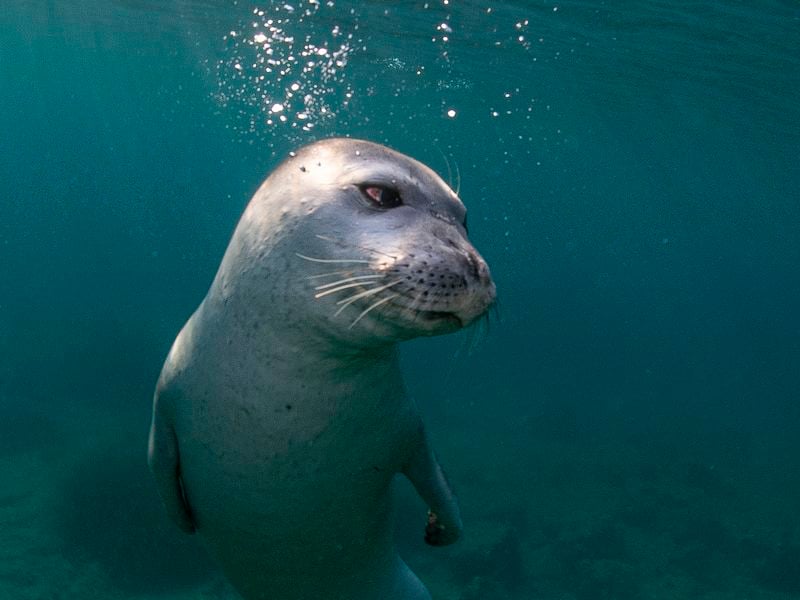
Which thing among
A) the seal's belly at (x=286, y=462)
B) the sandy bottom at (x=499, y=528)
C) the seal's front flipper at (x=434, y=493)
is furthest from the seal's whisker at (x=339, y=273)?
the sandy bottom at (x=499, y=528)

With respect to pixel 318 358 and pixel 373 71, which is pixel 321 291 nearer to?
pixel 318 358

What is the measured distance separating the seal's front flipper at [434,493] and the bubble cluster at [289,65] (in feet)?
45.8

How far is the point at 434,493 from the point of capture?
321 centimetres

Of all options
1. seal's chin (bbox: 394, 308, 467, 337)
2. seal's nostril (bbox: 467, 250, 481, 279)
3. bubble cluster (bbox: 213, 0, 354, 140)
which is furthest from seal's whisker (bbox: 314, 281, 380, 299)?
bubble cluster (bbox: 213, 0, 354, 140)

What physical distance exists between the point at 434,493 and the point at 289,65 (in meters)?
24.0

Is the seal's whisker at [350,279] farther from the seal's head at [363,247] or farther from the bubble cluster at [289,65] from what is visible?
the bubble cluster at [289,65]

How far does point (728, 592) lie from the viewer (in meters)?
10.3

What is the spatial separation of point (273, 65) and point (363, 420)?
25250 millimetres

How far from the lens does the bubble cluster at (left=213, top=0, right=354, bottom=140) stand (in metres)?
17.7

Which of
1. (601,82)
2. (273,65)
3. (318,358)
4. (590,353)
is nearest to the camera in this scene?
(318,358)

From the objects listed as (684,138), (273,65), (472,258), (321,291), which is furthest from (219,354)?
(684,138)

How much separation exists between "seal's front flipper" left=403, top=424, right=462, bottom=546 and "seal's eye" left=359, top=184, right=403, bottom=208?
118 cm

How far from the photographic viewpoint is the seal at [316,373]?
84.1 inches

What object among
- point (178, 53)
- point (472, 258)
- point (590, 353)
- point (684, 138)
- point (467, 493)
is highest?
point (472, 258)
